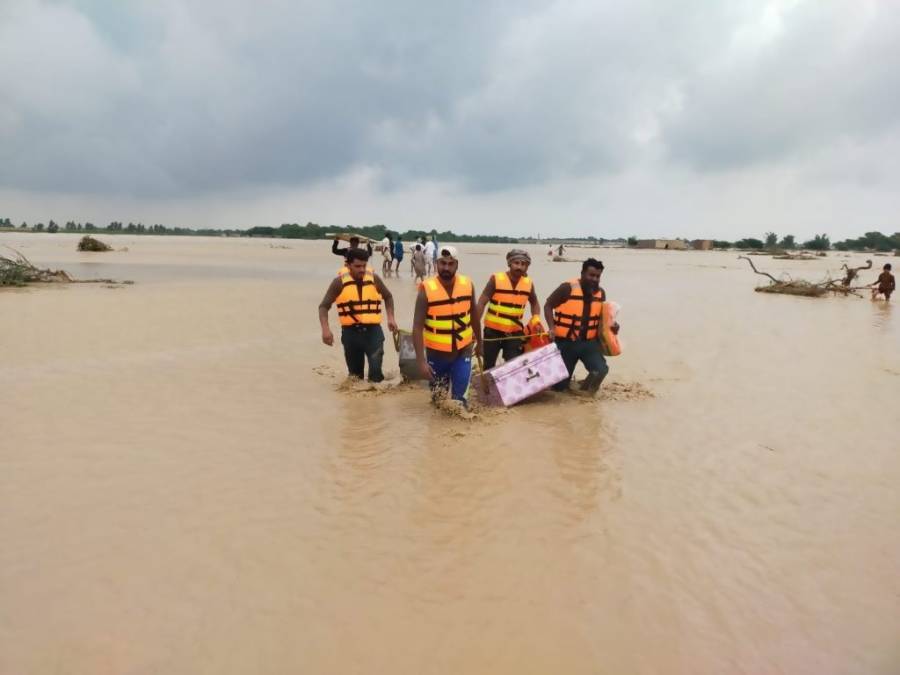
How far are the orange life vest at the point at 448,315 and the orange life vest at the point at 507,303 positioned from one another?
1050mm

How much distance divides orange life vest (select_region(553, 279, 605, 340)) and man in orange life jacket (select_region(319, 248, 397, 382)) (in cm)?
199

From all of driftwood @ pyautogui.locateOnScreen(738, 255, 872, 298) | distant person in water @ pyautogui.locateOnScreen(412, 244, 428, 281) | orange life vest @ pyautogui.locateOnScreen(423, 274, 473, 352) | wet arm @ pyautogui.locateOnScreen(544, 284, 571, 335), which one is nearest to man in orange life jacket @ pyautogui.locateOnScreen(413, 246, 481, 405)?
orange life vest @ pyautogui.locateOnScreen(423, 274, 473, 352)

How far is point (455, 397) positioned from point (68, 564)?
3.62 meters

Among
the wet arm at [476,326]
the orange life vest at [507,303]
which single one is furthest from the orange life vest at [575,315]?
the wet arm at [476,326]

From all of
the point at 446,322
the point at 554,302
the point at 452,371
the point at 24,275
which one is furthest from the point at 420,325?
the point at 24,275

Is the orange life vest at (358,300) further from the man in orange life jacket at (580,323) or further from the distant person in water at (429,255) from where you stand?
the distant person in water at (429,255)

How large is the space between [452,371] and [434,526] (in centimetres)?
233

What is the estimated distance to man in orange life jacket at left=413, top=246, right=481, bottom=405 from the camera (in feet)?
18.4

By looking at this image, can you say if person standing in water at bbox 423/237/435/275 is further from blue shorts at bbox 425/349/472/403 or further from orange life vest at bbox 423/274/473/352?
orange life vest at bbox 423/274/473/352

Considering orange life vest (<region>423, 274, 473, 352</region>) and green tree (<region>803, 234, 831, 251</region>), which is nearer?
orange life vest (<region>423, 274, 473, 352</region>)

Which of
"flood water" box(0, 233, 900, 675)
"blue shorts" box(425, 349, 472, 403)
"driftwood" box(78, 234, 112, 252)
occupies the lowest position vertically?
"flood water" box(0, 233, 900, 675)

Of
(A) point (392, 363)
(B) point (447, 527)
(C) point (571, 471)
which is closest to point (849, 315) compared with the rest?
(A) point (392, 363)

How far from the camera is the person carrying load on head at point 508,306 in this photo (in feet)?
21.7

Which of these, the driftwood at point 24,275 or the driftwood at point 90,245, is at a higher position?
the driftwood at point 90,245
